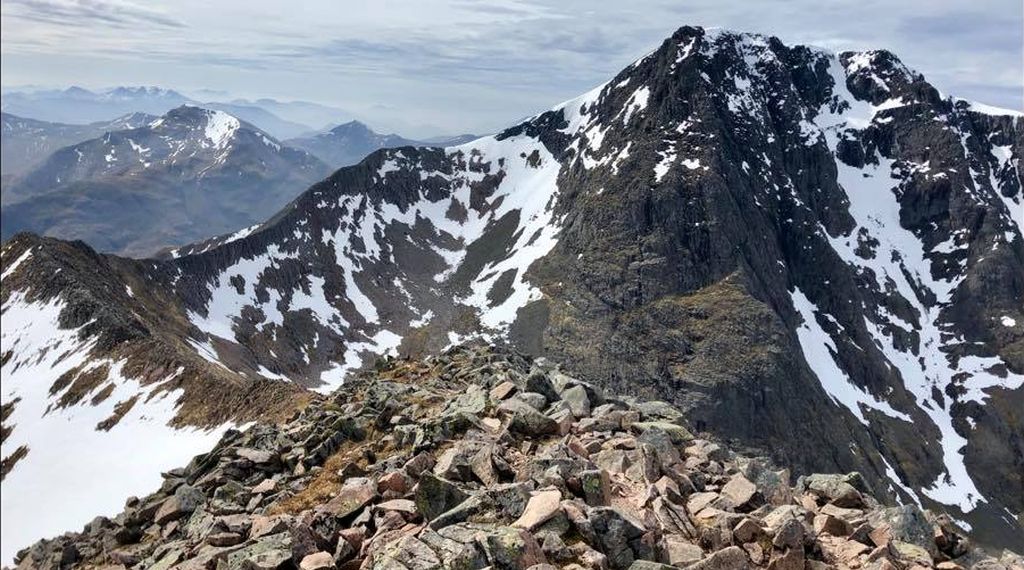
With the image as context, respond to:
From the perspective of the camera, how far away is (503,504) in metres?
15.1

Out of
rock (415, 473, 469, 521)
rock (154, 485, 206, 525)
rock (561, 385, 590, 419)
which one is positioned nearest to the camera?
rock (415, 473, 469, 521)

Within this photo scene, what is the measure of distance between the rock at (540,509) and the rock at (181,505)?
13159 mm

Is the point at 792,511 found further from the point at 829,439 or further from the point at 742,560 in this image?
the point at 829,439

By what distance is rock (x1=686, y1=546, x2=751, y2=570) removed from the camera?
13906 mm

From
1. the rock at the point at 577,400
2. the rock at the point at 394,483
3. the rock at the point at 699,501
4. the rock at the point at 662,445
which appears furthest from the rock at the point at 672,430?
the rock at the point at 394,483

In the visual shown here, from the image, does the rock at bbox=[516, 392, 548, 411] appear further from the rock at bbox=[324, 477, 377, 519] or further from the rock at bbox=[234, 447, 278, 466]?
the rock at bbox=[234, 447, 278, 466]

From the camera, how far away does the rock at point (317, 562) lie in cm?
1394

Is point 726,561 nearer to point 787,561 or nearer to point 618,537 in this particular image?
point 787,561

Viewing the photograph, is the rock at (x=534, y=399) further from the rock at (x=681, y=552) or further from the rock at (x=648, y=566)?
the rock at (x=648, y=566)

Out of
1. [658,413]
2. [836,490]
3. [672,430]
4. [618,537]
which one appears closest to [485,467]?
[618,537]

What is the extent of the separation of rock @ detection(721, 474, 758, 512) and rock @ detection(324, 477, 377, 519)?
9.88 meters

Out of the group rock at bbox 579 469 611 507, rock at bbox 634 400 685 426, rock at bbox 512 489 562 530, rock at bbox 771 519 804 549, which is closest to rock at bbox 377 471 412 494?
rock at bbox 512 489 562 530

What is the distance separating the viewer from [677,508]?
16406mm

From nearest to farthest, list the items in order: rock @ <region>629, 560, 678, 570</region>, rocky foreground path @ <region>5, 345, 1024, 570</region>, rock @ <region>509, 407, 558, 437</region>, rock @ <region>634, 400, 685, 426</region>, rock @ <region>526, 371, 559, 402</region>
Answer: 1. rock @ <region>629, 560, 678, 570</region>
2. rocky foreground path @ <region>5, 345, 1024, 570</region>
3. rock @ <region>509, 407, 558, 437</region>
4. rock @ <region>526, 371, 559, 402</region>
5. rock @ <region>634, 400, 685, 426</region>
